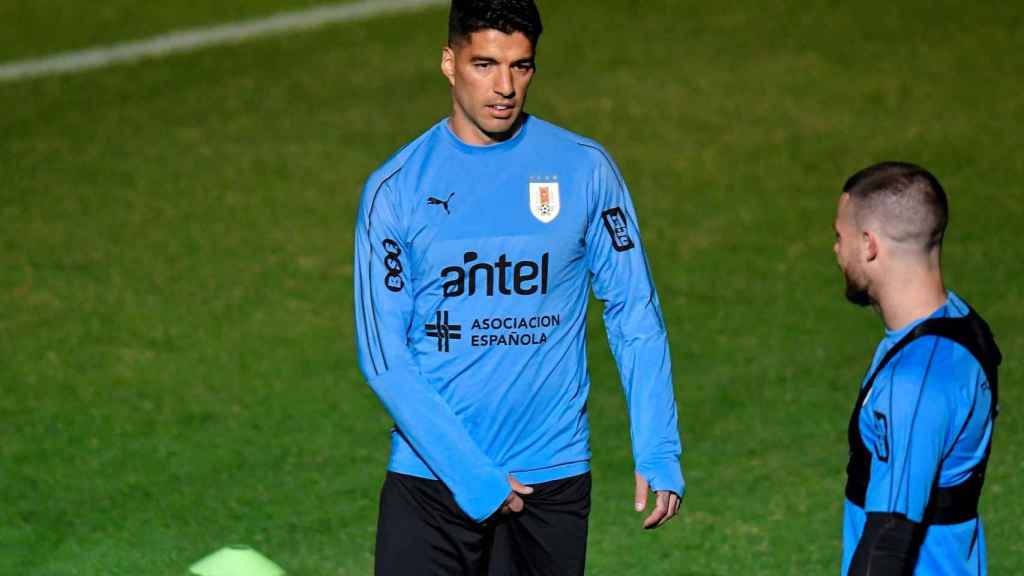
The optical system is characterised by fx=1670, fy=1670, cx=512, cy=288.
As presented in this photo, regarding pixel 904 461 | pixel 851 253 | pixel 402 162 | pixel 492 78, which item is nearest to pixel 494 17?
pixel 492 78

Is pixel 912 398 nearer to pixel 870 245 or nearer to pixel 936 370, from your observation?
pixel 936 370

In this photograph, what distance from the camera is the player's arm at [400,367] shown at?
4598mm

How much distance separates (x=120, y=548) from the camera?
7262mm

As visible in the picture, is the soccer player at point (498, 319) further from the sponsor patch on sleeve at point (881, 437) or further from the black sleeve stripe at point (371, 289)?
the sponsor patch on sleeve at point (881, 437)

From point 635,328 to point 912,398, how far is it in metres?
1.16

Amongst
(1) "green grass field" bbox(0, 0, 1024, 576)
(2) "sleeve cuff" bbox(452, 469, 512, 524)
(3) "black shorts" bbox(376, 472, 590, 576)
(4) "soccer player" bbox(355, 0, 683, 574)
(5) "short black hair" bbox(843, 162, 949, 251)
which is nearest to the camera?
(5) "short black hair" bbox(843, 162, 949, 251)

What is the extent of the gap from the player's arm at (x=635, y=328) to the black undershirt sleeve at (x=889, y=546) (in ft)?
3.11

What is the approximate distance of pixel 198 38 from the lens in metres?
14.6

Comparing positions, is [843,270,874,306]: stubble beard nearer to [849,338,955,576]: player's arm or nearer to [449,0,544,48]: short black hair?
[849,338,955,576]: player's arm

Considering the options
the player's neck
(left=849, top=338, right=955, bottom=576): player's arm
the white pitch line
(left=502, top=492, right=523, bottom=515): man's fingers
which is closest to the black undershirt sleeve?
(left=849, top=338, right=955, bottom=576): player's arm

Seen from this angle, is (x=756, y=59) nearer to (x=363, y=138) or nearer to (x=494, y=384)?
(x=363, y=138)

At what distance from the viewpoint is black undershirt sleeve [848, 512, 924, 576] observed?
12.5ft

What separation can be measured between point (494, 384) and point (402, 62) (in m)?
9.33

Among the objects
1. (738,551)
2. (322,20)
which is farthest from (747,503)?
(322,20)
